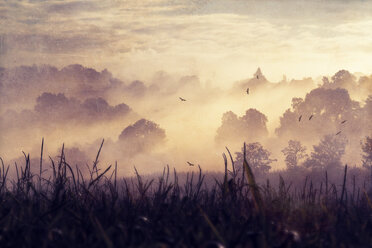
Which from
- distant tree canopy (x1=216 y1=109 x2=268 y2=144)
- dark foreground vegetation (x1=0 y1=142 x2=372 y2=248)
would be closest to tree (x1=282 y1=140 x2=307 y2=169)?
distant tree canopy (x1=216 y1=109 x2=268 y2=144)

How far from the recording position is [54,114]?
3678 cm

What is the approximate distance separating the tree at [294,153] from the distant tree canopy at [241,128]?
16.1 ft

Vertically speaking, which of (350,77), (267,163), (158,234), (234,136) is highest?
(350,77)

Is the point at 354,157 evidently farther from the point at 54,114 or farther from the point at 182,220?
the point at 182,220

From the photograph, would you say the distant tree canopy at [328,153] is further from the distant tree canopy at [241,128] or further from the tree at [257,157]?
the distant tree canopy at [241,128]

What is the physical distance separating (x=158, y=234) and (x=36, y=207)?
132 cm

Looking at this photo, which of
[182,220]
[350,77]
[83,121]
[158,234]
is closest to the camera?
[158,234]

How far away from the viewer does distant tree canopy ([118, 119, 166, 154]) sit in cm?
3750

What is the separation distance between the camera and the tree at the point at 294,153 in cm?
3106

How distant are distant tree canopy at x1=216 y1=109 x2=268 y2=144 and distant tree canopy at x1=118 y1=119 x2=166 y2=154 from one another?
5098 millimetres

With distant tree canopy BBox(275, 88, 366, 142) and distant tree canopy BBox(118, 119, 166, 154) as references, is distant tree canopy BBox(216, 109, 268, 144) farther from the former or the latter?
distant tree canopy BBox(118, 119, 166, 154)

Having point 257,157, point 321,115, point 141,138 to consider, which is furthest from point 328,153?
point 141,138

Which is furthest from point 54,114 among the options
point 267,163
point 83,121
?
point 267,163

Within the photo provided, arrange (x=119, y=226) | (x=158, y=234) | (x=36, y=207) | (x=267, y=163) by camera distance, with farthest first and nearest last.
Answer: (x=267, y=163), (x=36, y=207), (x=158, y=234), (x=119, y=226)
